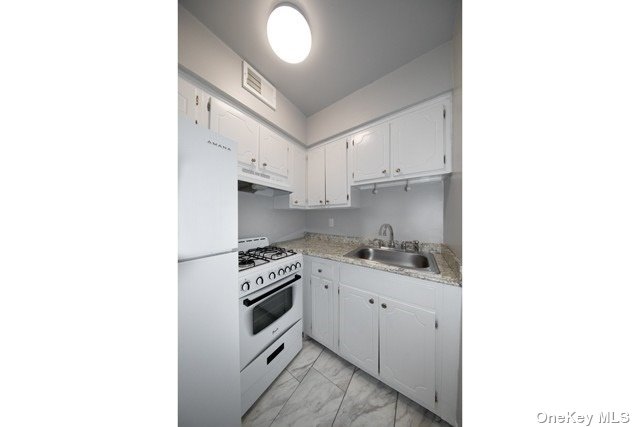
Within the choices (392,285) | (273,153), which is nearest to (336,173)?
(273,153)

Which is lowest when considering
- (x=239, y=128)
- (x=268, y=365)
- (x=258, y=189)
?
(x=268, y=365)

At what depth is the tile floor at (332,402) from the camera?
1004 millimetres

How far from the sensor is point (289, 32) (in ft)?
3.48

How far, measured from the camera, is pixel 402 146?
1396 millimetres

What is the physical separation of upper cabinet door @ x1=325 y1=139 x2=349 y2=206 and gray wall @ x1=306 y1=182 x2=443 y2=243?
26 cm

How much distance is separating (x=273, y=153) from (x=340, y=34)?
927 mm

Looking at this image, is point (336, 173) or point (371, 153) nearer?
point (371, 153)

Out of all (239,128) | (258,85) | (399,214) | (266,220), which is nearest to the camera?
(239,128)

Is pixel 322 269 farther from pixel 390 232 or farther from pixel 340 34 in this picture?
pixel 340 34

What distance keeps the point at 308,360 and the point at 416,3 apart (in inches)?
94.5

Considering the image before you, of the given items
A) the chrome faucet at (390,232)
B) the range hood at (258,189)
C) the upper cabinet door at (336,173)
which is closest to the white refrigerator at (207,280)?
the range hood at (258,189)

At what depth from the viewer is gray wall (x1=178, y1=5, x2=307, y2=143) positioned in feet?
3.37

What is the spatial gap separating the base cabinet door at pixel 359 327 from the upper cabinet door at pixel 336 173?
803 mm
